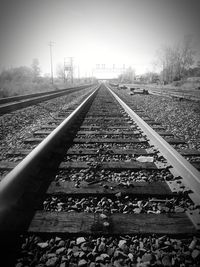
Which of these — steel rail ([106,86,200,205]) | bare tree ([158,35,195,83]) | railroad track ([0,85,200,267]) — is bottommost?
railroad track ([0,85,200,267])

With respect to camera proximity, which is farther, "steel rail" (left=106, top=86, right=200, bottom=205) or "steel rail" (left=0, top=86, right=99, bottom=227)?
"steel rail" (left=106, top=86, right=200, bottom=205)

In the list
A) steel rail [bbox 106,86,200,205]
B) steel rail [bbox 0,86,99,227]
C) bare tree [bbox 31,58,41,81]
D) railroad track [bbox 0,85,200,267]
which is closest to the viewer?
railroad track [bbox 0,85,200,267]

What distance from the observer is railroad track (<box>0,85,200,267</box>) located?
125 centimetres

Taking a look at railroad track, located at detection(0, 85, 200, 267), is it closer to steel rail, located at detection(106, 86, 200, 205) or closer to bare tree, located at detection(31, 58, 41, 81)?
steel rail, located at detection(106, 86, 200, 205)

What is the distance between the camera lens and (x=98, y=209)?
165 cm

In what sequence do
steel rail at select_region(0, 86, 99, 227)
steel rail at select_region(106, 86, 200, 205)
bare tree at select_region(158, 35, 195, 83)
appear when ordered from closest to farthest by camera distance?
steel rail at select_region(0, 86, 99, 227) < steel rail at select_region(106, 86, 200, 205) < bare tree at select_region(158, 35, 195, 83)

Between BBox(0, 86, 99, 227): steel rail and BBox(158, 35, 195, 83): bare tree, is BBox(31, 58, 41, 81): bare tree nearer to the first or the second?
BBox(158, 35, 195, 83): bare tree

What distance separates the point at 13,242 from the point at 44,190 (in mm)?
648

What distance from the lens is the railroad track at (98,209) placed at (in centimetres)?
125

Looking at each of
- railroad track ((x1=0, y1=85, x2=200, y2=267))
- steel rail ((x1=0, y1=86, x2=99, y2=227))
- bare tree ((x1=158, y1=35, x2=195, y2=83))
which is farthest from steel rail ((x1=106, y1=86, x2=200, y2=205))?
bare tree ((x1=158, y1=35, x2=195, y2=83))

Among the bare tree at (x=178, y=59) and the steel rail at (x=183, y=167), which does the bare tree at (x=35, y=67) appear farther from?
the steel rail at (x=183, y=167)

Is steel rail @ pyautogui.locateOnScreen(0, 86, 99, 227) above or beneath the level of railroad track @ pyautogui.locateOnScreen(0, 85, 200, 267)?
above

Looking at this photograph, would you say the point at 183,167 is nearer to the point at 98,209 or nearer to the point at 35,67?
the point at 98,209

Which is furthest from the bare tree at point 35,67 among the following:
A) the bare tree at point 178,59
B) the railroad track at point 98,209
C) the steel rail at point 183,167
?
the railroad track at point 98,209
